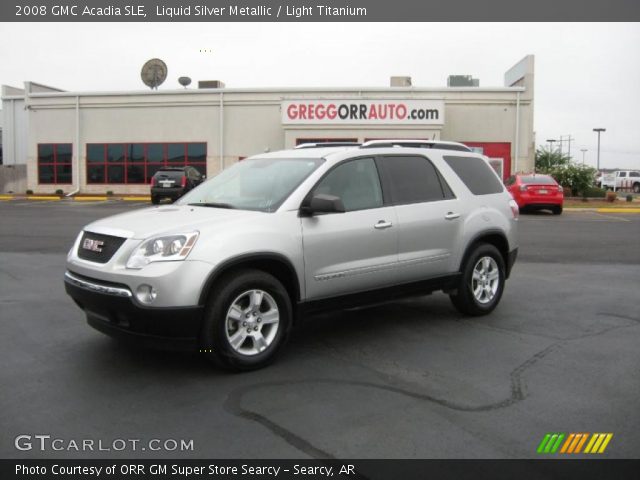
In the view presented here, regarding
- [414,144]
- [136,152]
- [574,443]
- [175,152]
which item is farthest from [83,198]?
[574,443]

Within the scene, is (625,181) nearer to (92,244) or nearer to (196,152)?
(196,152)

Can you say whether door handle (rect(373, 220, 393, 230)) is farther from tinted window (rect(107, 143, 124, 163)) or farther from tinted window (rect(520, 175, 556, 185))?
tinted window (rect(107, 143, 124, 163))

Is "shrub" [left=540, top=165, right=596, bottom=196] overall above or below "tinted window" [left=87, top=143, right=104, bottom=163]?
below

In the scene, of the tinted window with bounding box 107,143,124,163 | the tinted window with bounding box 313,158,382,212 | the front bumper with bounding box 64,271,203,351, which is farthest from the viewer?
the tinted window with bounding box 107,143,124,163

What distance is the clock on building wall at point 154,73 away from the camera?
116 feet

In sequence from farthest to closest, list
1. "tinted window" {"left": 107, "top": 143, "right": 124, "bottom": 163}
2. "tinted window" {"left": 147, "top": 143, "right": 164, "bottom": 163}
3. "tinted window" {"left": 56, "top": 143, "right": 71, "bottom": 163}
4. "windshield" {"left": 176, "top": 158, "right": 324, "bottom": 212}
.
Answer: "tinted window" {"left": 56, "top": 143, "right": 71, "bottom": 163} < "tinted window" {"left": 107, "top": 143, "right": 124, "bottom": 163} < "tinted window" {"left": 147, "top": 143, "right": 164, "bottom": 163} < "windshield" {"left": 176, "top": 158, "right": 324, "bottom": 212}

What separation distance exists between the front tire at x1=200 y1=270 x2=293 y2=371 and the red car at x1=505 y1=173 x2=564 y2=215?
19.1 m

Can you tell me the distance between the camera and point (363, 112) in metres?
29.2

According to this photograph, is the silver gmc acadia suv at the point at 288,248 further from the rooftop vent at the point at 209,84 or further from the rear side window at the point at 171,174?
the rooftop vent at the point at 209,84

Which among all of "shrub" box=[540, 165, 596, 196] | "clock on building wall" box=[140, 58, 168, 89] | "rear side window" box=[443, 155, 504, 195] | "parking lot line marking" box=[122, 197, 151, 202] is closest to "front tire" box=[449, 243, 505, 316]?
"rear side window" box=[443, 155, 504, 195]

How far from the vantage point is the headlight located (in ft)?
15.4

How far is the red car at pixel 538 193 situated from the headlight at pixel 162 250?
19678mm

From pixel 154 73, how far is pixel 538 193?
73.9 feet
